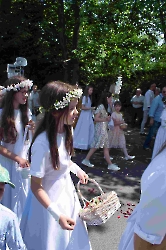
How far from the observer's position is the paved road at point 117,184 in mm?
4254

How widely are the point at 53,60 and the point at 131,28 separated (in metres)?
6.25

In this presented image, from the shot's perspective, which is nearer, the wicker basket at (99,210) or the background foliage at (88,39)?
the wicker basket at (99,210)

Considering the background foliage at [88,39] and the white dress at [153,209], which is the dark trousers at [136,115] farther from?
the white dress at [153,209]

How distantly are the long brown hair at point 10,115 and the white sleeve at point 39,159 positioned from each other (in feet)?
4.08

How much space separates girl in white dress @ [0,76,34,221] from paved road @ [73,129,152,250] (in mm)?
1054

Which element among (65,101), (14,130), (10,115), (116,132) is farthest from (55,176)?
(116,132)

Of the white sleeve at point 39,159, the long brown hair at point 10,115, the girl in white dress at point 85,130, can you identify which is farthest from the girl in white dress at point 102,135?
the white sleeve at point 39,159

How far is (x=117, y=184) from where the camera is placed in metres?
6.40

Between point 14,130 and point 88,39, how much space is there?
1034cm

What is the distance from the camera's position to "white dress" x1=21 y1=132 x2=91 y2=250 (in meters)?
2.58

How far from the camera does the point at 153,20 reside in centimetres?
1178

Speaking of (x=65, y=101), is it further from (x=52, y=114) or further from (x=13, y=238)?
(x=13, y=238)

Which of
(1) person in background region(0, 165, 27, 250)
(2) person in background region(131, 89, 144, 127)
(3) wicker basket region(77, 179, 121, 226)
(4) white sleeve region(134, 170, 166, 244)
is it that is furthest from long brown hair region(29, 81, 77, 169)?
(2) person in background region(131, 89, 144, 127)

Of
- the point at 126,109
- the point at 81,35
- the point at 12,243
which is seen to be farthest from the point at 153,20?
the point at 12,243
